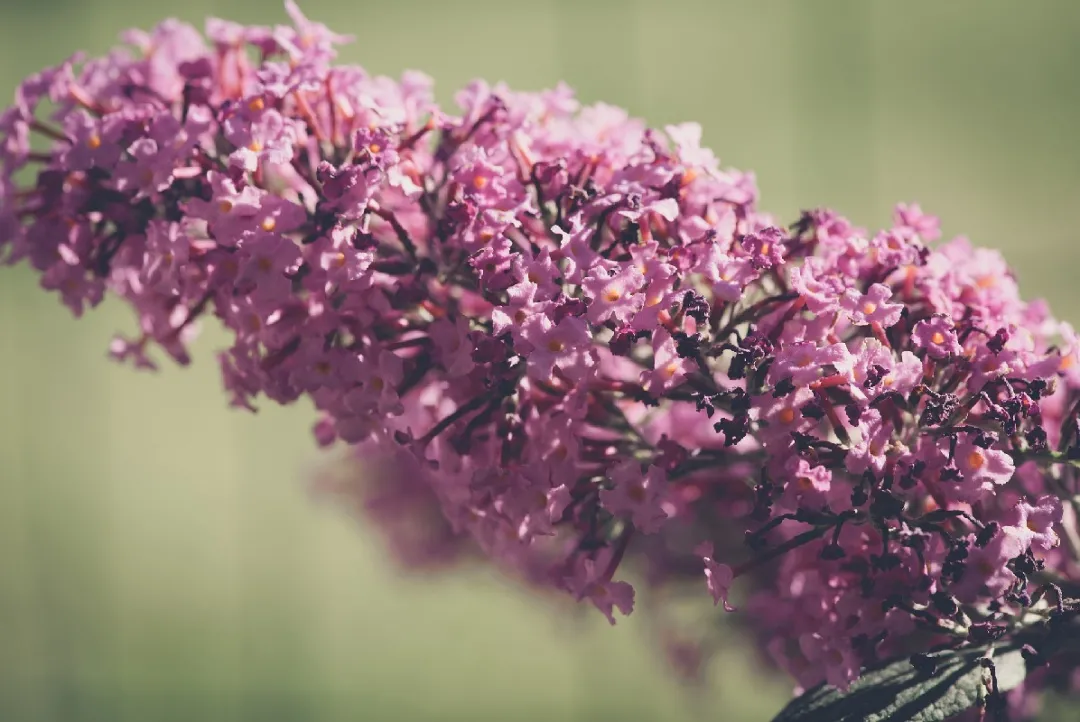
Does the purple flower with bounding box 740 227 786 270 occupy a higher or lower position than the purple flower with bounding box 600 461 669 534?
higher

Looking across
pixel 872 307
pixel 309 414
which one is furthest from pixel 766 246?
pixel 309 414

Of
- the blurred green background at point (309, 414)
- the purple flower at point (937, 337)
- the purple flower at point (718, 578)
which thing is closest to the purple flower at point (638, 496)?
the purple flower at point (718, 578)

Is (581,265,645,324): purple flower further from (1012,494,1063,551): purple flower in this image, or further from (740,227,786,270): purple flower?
(1012,494,1063,551): purple flower

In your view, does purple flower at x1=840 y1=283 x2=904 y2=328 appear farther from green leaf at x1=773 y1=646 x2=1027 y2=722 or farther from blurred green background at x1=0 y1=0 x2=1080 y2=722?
blurred green background at x1=0 y1=0 x2=1080 y2=722

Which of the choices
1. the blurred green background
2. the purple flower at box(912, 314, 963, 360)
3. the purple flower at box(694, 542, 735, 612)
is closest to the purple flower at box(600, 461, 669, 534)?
the purple flower at box(694, 542, 735, 612)

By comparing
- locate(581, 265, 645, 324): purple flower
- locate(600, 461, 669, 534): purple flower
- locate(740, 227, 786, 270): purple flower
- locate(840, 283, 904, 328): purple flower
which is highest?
locate(740, 227, 786, 270): purple flower

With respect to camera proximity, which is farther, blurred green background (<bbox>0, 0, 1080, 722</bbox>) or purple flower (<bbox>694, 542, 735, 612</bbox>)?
blurred green background (<bbox>0, 0, 1080, 722</bbox>)

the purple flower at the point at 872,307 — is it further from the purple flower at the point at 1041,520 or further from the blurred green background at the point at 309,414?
the blurred green background at the point at 309,414

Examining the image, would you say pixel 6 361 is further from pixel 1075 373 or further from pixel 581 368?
pixel 1075 373
